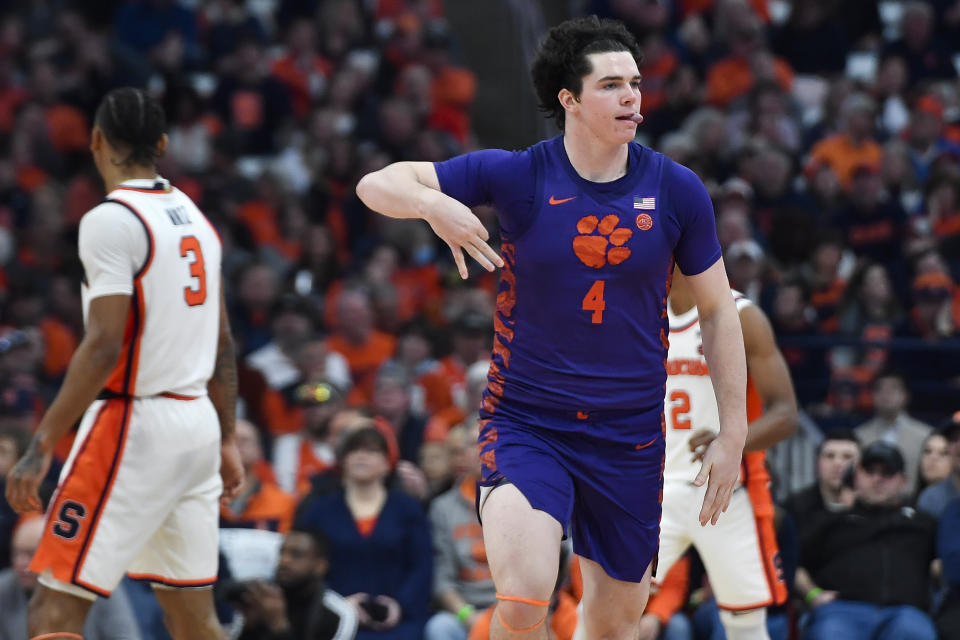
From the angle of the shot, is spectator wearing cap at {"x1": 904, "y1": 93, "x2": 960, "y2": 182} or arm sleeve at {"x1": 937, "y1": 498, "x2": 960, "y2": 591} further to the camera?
spectator wearing cap at {"x1": 904, "y1": 93, "x2": 960, "y2": 182}

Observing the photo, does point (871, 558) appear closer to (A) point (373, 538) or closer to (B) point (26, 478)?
(A) point (373, 538)

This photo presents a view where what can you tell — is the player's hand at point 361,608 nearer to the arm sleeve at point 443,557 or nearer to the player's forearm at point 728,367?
the arm sleeve at point 443,557

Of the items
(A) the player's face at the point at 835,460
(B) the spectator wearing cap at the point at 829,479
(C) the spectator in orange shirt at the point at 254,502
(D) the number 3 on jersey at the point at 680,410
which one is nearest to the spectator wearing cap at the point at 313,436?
(C) the spectator in orange shirt at the point at 254,502

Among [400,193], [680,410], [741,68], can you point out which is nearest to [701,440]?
[680,410]

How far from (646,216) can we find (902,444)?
5844 millimetres

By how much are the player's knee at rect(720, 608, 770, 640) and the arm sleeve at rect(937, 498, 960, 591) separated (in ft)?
5.85

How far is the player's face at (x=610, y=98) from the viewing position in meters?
5.20

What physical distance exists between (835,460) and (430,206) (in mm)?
5115

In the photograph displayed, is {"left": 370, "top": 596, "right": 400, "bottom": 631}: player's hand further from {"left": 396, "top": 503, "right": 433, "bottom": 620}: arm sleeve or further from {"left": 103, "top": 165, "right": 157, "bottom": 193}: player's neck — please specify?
{"left": 103, "top": 165, "right": 157, "bottom": 193}: player's neck

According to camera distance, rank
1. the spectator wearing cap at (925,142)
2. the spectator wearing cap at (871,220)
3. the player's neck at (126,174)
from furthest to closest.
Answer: the spectator wearing cap at (925,142) < the spectator wearing cap at (871,220) < the player's neck at (126,174)

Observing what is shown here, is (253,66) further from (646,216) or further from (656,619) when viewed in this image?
(646,216)

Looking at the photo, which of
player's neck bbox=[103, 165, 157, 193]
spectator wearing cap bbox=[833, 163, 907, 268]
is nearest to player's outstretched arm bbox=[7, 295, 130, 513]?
player's neck bbox=[103, 165, 157, 193]

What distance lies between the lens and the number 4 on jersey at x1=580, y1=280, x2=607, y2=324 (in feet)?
16.9

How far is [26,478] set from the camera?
5730 millimetres
